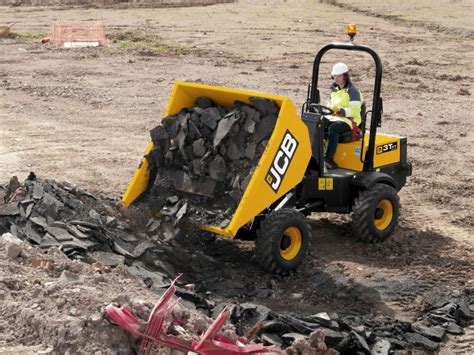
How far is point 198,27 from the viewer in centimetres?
2983

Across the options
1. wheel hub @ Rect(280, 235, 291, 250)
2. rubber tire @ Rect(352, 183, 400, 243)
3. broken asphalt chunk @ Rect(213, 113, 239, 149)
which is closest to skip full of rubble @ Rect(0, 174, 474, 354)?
wheel hub @ Rect(280, 235, 291, 250)

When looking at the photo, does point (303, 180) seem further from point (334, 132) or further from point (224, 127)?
point (224, 127)

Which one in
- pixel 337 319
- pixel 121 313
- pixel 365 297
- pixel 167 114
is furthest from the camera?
pixel 167 114

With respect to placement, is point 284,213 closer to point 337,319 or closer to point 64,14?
point 337,319

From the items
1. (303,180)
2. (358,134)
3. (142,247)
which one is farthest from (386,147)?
(142,247)

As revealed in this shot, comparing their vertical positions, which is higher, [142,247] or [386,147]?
[386,147]

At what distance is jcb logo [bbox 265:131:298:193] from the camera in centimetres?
875

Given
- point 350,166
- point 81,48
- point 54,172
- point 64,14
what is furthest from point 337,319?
point 64,14

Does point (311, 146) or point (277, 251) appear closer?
point (277, 251)

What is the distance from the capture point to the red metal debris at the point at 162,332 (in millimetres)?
5414

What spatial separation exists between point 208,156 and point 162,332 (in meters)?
3.89

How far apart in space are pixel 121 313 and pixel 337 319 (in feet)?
8.24

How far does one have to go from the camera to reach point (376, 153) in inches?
402

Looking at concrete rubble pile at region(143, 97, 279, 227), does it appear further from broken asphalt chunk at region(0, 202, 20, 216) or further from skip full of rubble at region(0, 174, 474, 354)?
broken asphalt chunk at region(0, 202, 20, 216)
